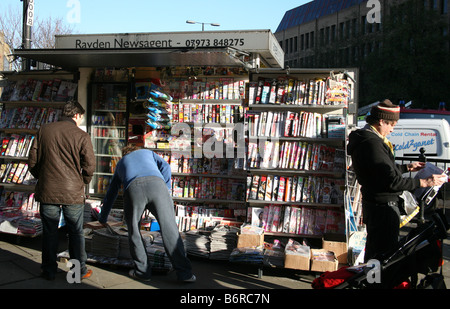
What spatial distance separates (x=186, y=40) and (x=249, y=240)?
3.51 metres

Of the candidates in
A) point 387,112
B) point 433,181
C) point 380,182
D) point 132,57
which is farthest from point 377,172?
point 132,57

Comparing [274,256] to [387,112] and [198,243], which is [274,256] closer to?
[198,243]

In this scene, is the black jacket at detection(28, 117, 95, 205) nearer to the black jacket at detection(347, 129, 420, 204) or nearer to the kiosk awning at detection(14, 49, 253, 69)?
the kiosk awning at detection(14, 49, 253, 69)

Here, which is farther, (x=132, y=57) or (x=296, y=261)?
(x=132, y=57)

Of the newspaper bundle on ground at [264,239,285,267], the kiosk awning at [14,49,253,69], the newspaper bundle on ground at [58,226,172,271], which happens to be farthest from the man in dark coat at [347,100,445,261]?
the newspaper bundle on ground at [58,226,172,271]

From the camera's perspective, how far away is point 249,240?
240 inches

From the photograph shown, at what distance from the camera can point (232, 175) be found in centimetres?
722

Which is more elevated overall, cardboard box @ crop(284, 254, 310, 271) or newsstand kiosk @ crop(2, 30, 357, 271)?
newsstand kiosk @ crop(2, 30, 357, 271)

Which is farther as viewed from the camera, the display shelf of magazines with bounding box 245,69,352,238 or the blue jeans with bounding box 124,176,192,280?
the display shelf of magazines with bounding box 245,69,352,238

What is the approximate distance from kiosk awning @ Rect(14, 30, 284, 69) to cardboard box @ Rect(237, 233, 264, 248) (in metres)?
2.40

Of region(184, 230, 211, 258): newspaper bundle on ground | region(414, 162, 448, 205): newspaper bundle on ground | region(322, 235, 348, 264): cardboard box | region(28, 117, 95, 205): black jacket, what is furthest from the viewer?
region(184, 230, 211, 258): newspaper bundle on ground

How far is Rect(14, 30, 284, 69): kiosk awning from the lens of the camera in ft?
21.1

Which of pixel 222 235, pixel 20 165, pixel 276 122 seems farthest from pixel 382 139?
pixel 20 165

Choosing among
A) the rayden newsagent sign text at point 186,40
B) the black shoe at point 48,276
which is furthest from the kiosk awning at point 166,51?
the black shoe at point 48,276
